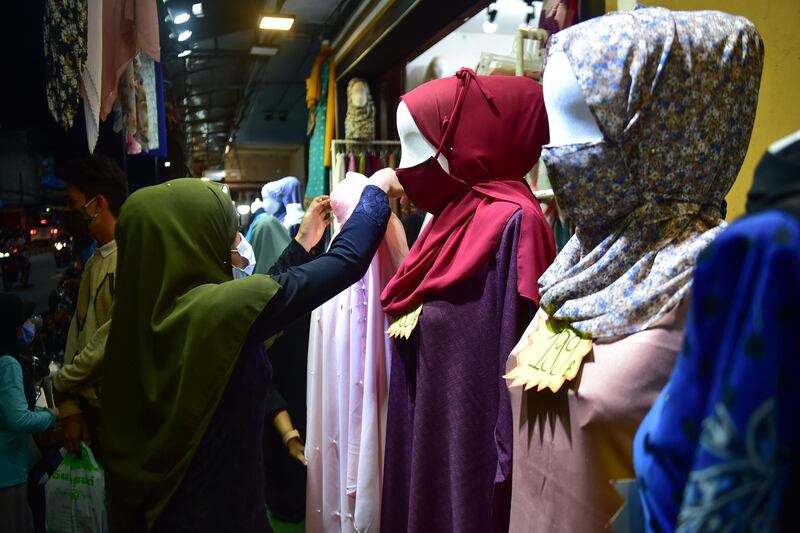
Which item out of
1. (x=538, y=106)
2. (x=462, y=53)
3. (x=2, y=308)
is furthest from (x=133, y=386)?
(x=462, y=53)

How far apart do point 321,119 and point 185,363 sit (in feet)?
15.4

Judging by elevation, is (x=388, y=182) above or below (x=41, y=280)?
above

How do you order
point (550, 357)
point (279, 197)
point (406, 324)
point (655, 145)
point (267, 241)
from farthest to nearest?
1. point (279, 197)
2. point (267, 241)
3. point (406, 324)
4. point (550, 357)
5. point (655, 145)

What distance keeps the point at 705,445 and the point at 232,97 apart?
10.2m

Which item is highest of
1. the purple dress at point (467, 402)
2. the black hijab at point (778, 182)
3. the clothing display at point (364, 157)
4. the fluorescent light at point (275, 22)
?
the fluorescent light at point (275, 22)

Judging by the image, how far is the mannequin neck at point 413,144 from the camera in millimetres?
1602

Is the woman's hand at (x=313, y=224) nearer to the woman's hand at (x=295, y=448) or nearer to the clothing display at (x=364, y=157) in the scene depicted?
the woman's hand at (x=295, y=448)

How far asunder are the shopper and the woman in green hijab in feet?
1.68

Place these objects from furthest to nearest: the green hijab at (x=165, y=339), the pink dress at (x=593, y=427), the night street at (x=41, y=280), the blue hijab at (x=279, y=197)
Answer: the blue hijab at (x=279, y=197), the night street at (x=41, y=280), the green hijab at (x=165, y=339), the pink dress at (x=593, y=427)

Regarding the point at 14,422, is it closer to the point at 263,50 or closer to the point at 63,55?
the point at 63,55

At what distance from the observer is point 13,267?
2.07 metres

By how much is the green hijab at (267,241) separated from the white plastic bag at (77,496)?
6.05ft

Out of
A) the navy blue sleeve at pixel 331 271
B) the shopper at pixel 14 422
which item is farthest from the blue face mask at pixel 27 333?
the navy blue sleeve at pixel 331 271

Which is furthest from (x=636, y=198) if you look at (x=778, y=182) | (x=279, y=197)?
(x=279, y=197)
